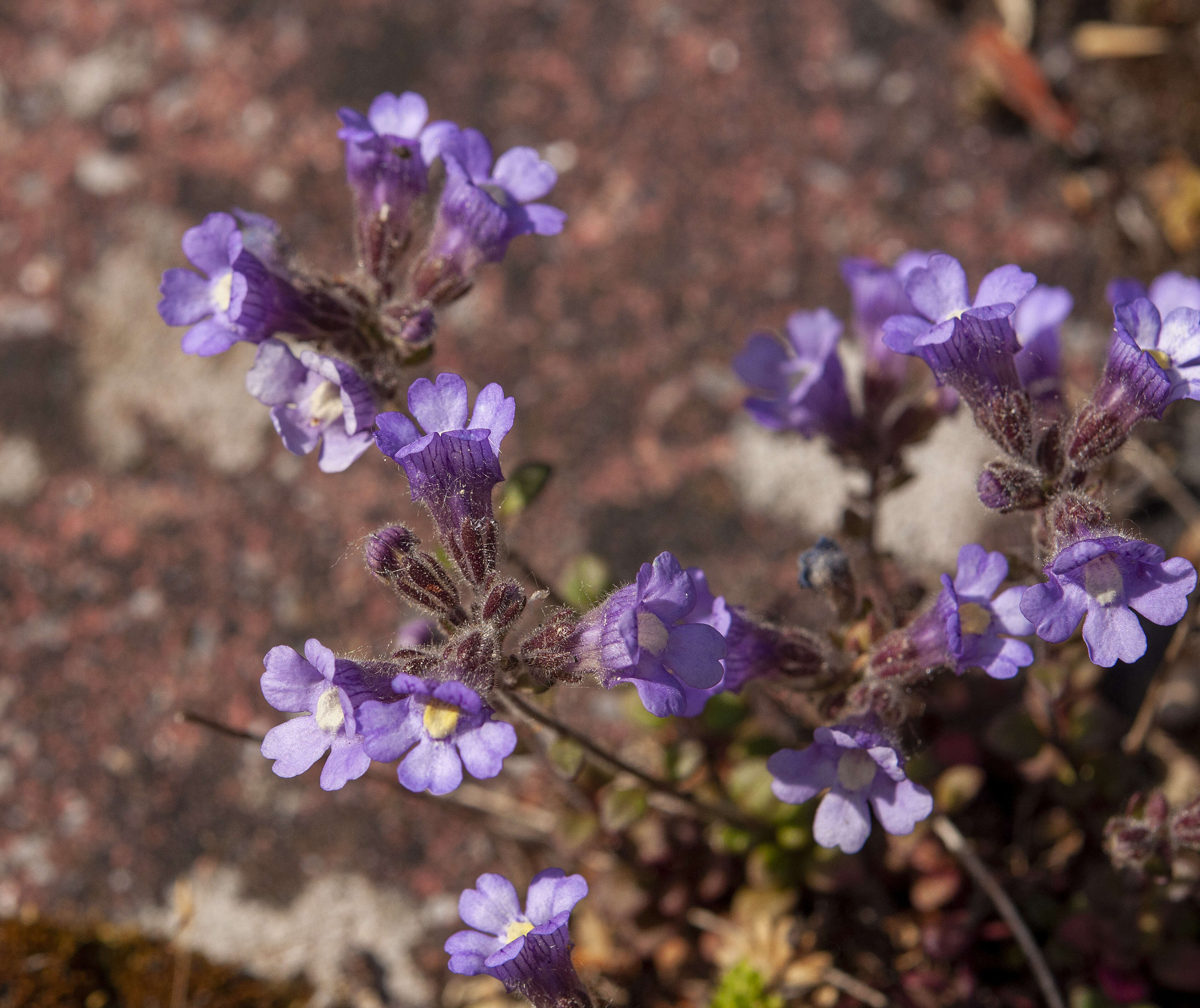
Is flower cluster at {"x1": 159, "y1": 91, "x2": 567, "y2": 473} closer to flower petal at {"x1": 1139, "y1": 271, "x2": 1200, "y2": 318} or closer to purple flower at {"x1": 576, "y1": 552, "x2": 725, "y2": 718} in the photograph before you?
purple flower at {"x1": 576, "y1": 552, "x2": 725, "y2": 718}

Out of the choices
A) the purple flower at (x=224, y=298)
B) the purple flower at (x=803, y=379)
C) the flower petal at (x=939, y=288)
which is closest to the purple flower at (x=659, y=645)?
the flower petal at (x=939, y=288)

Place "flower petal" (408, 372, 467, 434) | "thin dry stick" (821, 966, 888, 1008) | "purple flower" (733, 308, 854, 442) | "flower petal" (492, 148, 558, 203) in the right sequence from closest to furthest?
"flower petal" (408, 372, 467, 434) → "flower petal" (492, 148, 558, 203) → "purple flower" (733, 308, 854, 442) → "thin dry stick" (821, 966, 888, 1008)

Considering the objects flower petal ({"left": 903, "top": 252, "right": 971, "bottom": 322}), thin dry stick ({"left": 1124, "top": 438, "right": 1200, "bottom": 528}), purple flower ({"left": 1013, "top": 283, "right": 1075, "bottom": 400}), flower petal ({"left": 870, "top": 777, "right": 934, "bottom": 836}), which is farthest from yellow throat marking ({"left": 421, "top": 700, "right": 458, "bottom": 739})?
thin dry stick ({"left": 1124, "top": 438, "right": 1200, "bottom": 528})

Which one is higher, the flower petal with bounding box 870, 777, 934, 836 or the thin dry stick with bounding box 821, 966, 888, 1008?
the flower petal with bounding box 870, 777, 934, 836

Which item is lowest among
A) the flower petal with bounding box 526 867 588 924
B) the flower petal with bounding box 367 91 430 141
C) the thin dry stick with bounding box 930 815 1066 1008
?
the thin dry stick with bounding box 930 815 1066 1008

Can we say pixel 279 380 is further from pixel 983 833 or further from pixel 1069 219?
pixel 1069 219

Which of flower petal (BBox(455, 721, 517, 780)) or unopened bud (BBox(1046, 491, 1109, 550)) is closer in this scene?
flower petal (BBox(455, 721, 517, 780))

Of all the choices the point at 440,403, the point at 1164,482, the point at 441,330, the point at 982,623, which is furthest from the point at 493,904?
the point at 1164,482

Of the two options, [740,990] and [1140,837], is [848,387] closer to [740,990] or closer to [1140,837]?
[1140,837]
